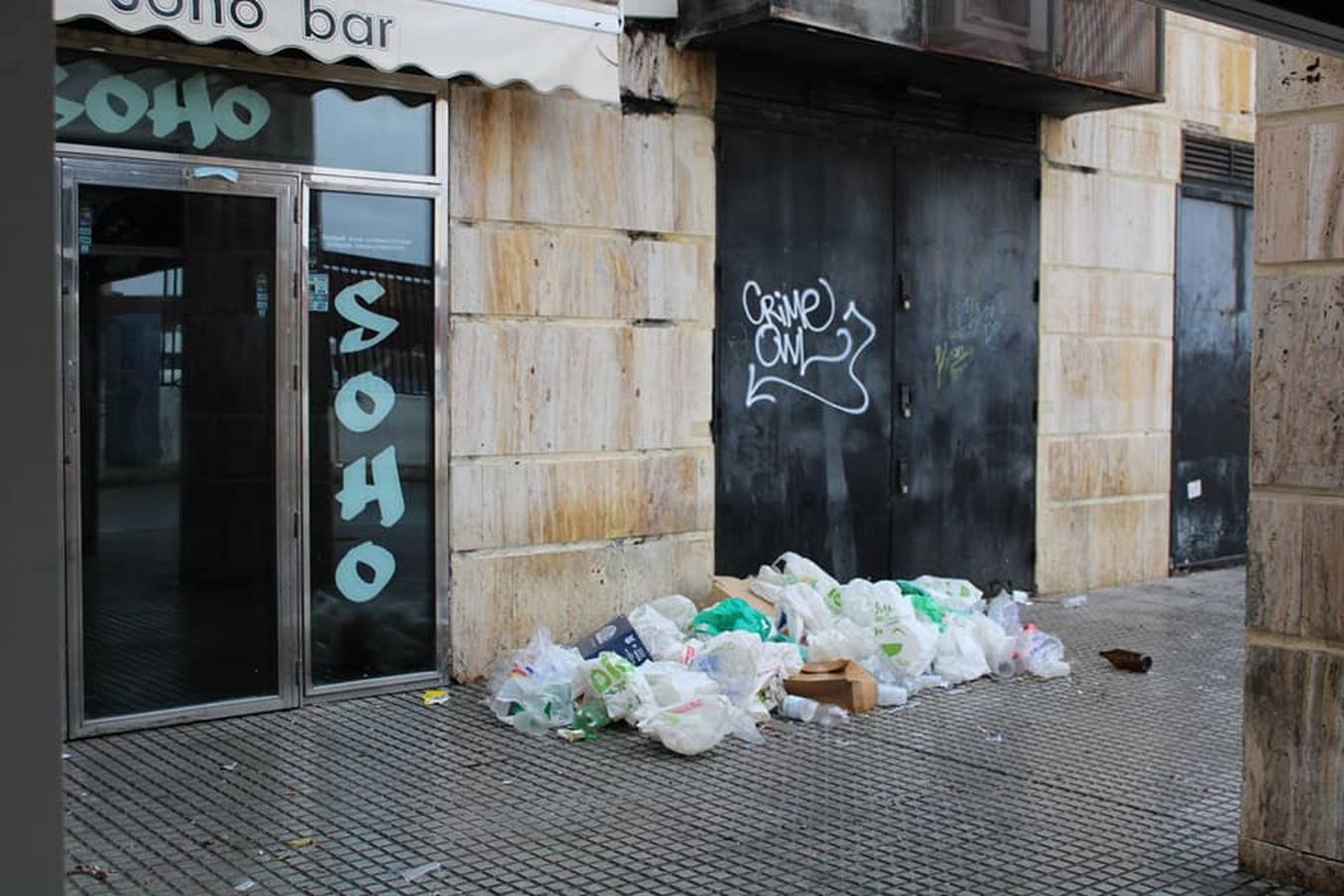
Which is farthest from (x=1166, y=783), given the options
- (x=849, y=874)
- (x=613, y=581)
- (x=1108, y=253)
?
(x=1108, y=253)

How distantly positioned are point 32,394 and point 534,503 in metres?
5.38

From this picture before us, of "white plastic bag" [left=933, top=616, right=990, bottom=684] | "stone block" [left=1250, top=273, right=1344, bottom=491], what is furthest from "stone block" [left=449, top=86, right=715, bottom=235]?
"stone block" [left=1250, top=273, right=1344, bottom=491]

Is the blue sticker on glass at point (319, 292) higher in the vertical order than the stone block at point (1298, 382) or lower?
higher

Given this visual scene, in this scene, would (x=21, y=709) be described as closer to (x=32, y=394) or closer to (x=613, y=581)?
(x=32, y=394)

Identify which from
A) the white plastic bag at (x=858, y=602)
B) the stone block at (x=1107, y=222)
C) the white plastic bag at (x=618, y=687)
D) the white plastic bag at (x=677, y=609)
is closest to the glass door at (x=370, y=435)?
the white plastic bag at (x=618, y=687)

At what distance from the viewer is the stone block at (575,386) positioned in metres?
6.46

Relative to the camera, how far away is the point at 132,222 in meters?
5.55

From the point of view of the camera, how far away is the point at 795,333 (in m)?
7.75

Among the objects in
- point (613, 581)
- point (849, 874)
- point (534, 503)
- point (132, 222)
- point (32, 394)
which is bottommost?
point (849, 874)

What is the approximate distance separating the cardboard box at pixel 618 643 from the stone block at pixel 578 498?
59 cm

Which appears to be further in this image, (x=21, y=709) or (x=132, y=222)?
(x=132, y=222)

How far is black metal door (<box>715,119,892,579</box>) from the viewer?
24.5 feet

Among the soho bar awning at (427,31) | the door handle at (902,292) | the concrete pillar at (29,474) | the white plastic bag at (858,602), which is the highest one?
the soho bar awning at (427,31)

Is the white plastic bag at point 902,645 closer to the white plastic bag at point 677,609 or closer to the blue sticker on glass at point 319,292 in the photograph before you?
the white plastic bag at point 677,609
